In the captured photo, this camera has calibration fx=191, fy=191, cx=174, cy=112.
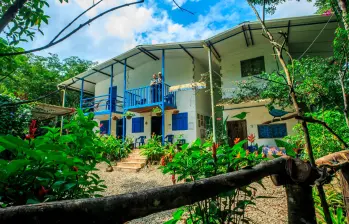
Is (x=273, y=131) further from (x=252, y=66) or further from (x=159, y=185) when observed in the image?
(x=159, y=185)

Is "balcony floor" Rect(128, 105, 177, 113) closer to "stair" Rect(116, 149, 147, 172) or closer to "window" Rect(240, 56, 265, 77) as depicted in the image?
"stair" Rect(116, 149, 147, 172)

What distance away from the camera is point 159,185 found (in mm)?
6023

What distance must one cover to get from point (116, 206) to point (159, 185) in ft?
19.6

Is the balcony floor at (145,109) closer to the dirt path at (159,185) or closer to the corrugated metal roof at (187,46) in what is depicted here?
the corrugated metal roof at (187,46)

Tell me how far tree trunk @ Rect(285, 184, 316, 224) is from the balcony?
970 cm

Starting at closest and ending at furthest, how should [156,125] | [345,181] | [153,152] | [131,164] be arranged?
[345,181] → [131,164] → [153,152] → [156,125]

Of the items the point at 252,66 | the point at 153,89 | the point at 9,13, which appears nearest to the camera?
the point at 9,13

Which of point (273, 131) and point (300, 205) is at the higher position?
point (273, 131)

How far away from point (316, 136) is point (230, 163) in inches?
149

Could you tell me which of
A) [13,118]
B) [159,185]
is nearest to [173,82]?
[159,185]

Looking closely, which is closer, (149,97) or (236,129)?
(236,129)

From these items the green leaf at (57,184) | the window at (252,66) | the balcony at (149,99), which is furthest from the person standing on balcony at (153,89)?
the green leaf at (57,184)

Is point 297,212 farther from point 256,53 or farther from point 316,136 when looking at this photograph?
point 256,53

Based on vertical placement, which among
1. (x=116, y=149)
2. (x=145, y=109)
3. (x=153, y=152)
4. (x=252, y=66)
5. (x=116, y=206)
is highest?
(x=252, y=66)
